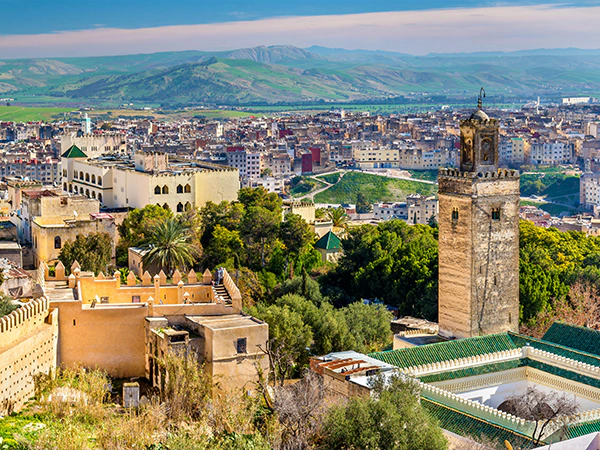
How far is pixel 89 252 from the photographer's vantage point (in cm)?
2961

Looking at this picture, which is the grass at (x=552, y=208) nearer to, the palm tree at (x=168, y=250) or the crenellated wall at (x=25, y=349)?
the palm tree at (x=168, y=250)

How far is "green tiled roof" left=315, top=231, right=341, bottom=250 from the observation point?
3512 cm

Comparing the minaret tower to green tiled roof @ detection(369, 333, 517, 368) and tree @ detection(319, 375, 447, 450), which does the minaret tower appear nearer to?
green tiled roof @ detection(369, 333, 517, 368)

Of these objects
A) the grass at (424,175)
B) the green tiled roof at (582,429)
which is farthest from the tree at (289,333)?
the grass at (424,175)

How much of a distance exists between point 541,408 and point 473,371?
1.78m

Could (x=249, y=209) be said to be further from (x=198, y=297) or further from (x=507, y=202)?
(x=507, y=202)

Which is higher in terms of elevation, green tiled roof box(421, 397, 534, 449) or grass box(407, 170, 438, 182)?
green tiled roof box(421, 397, 534, 449)

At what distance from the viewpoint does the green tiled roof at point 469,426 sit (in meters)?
15.5

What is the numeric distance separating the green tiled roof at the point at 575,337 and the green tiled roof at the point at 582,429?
4.09m

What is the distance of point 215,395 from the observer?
62.4 ft

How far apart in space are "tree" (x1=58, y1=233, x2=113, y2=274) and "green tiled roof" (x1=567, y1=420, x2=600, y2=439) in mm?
16188

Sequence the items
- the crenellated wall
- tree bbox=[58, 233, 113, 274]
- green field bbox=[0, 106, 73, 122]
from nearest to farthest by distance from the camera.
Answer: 1. the crenellated wall
2. tree bbox=[58, 233, 113, 274]
3. green field bbox=[0, 106, 73, 122]

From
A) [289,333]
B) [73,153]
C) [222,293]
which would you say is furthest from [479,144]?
[73,153]

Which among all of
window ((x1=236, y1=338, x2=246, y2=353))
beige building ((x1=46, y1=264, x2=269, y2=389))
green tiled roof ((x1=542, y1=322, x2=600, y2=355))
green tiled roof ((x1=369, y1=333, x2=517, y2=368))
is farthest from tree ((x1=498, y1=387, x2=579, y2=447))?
window ((x1=236, y1=338, x2=246, y2=353))
